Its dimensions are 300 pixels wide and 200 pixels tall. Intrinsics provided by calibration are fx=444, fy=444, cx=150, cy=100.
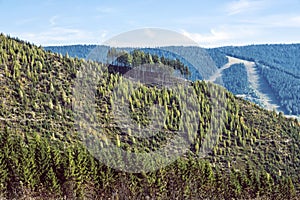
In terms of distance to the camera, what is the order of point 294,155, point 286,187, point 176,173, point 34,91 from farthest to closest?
1. point 294,155
2. point 34,91
3. point 286,187
4. point 176,173

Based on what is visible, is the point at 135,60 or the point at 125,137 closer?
the point at 125,137

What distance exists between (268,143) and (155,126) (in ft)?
126

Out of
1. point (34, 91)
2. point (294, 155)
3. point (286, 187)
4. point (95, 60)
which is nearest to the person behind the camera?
point (286, 187)

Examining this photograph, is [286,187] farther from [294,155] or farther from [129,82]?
[129,82]

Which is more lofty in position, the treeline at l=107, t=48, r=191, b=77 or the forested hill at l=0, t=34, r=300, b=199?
the treeline at l=107, t=48, r=191, b=77

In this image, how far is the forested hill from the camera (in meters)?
62.5

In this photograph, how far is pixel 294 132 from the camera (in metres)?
153

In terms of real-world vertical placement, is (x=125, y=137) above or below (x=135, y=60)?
below

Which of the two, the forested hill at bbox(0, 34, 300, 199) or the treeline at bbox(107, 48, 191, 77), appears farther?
the treeline at bbox(107, 48, 191, 77)

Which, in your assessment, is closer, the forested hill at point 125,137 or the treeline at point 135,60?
the forested hill at point 125,137

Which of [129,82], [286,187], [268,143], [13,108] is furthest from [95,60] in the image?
[286,187]

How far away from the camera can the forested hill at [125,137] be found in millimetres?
62500

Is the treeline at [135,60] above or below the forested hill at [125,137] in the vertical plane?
above

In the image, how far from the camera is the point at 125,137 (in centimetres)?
11519
